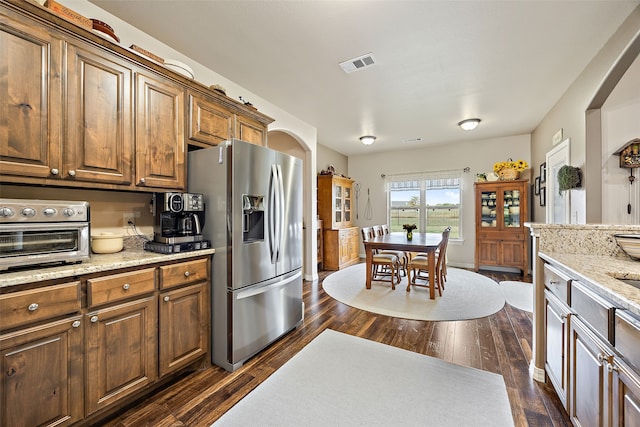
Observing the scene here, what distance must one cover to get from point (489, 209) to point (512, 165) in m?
0.92

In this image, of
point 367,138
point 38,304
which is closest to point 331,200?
point 367,138

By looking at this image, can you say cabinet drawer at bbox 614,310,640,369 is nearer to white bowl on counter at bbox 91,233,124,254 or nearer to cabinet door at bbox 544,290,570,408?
cabinet door at bbox 544,290,570,408

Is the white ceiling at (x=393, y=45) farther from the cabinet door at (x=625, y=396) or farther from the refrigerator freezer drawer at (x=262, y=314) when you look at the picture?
A: the cabinet door at (x=625, y=396)

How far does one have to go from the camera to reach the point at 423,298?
356 cm

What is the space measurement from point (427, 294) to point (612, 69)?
3021 millimetres

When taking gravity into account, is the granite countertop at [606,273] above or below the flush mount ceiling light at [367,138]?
below

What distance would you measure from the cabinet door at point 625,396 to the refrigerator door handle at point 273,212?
2079 mm

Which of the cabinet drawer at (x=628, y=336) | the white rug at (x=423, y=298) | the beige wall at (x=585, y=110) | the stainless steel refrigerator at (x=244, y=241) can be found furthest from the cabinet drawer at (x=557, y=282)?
the stainless steel refrigerator at (x=244, y=241)

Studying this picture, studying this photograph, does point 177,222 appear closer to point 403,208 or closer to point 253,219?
point 253,219

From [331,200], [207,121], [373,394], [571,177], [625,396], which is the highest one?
[207,121]

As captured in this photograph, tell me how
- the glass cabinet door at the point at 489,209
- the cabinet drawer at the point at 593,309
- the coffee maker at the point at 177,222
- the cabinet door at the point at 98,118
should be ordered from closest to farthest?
1. the cabinet drawer at the point at 593,309
2. the cabinet door at the point at 98,118
3. the coffee maker at the point at 177,222
4. the glass cabinet door at the point at 489,209

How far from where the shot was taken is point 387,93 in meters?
3.30

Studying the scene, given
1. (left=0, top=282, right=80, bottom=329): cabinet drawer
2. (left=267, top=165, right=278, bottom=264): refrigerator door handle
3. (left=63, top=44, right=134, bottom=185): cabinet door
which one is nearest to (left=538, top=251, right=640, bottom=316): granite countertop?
(left=267, top=165, right=278, bottom=264): refrigerator door handle

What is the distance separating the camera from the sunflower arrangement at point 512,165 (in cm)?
489
